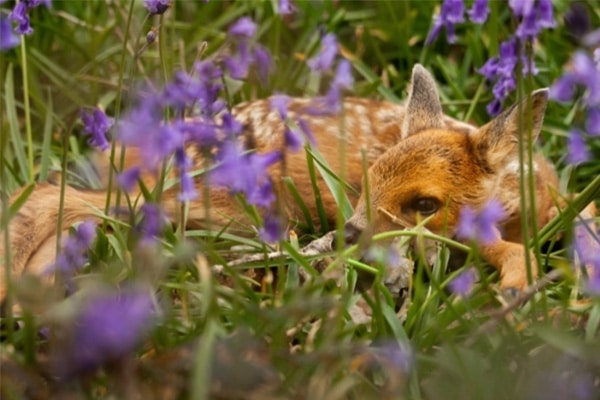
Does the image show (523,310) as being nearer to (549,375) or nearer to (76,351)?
(549,375)

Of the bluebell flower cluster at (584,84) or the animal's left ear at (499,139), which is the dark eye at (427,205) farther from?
the bluebell flower cluster at (584,84)

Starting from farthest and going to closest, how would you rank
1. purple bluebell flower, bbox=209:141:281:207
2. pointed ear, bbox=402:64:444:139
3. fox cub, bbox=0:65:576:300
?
1. pointed ear, bbox=402:64:444:139
2. fox cub, bbox=0:65:576:300
3. purple bluebell flower, bbox=209:141:281:207

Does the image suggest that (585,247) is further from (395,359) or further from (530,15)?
(395,359)

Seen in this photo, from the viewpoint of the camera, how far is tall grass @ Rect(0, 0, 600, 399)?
254cm

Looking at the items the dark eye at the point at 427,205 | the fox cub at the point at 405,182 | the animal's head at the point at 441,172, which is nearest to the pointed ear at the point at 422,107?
the fox cub at the point at 405,182

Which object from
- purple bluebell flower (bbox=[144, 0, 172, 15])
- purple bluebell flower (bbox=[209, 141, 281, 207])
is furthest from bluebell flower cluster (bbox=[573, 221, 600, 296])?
purple bluebell flower (bbox=[144, 0, 172, 15])

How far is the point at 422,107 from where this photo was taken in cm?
506

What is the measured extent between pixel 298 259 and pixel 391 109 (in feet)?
6.95

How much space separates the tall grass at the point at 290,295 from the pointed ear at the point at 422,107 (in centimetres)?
63

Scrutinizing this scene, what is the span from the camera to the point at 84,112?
3.77m

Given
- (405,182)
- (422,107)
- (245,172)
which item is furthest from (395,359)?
(422,107)

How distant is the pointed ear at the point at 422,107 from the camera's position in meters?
5.03

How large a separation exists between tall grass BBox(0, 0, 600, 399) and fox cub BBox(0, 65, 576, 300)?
0.80 ft

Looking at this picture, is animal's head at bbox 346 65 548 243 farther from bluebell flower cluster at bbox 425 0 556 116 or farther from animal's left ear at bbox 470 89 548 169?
bluebell flower cluster at bbox 425 0 556 116
